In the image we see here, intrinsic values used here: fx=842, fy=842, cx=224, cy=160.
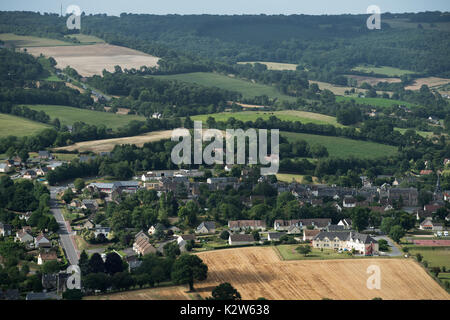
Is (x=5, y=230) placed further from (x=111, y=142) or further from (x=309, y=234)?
(x=111, y=142)

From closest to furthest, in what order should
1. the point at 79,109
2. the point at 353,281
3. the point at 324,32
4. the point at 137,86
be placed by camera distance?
the point at 353,281
the point at 79,109
the point at 137,86
the point at 324,32

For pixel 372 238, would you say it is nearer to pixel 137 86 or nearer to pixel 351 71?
pixel 137 86

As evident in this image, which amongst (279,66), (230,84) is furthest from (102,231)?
(279,66)

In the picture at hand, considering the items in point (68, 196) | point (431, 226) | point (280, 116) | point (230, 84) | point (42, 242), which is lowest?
point (431, 226)

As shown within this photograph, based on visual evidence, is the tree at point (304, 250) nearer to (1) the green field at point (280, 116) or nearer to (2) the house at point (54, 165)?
(2) the house at point (54, 165)
